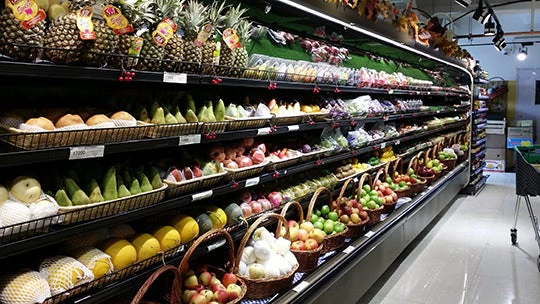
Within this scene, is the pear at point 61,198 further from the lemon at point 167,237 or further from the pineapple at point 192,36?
the pineapple at point 192,36

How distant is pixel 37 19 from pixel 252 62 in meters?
1.84

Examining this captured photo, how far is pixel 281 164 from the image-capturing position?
11.5 feet

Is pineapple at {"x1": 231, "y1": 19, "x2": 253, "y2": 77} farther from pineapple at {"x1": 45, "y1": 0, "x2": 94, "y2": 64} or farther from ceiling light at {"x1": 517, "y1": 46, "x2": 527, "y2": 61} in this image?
ceiling light at {"x1": 517, "y1": 46, "x2": 527, "y2": 61}

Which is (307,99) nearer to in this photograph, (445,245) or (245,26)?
(245,26)

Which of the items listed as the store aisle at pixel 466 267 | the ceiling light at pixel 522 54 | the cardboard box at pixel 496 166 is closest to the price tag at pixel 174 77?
the store aisle at pixel 466 267

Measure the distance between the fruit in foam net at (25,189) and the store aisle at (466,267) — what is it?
304 cm

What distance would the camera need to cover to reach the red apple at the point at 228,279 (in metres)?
2.73

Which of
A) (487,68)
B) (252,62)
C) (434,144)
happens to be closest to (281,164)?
(252,62)

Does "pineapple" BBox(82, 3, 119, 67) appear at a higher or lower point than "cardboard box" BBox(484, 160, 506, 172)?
higher

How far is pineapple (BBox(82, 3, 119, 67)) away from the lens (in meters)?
1.91

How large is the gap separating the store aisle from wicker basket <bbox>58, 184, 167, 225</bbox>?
246cm

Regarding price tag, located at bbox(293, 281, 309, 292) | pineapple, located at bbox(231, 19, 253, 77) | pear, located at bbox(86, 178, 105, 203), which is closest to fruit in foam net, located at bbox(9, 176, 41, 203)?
pear, located at bbox(86, 178, 105, 203)

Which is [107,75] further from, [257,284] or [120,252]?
[257,284]

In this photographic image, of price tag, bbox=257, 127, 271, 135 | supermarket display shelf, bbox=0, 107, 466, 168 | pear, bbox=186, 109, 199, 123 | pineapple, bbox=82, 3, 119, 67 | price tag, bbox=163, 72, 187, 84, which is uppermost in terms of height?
pineapple, bbox=82, 3, 119, 67
